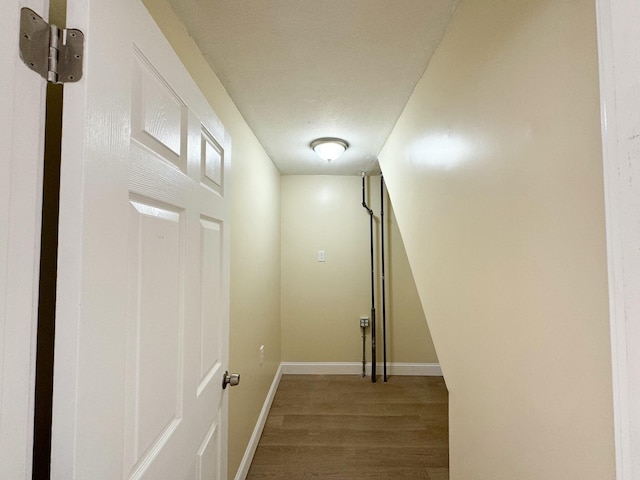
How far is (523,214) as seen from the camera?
755mm

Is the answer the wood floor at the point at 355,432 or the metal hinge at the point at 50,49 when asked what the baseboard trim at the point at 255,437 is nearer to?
the wood floor at the point at 355,432

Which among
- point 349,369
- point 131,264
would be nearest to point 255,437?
point 349,369

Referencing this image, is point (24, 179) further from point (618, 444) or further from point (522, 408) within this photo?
point (522, 408)

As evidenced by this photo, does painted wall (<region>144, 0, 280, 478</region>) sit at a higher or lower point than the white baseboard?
higher

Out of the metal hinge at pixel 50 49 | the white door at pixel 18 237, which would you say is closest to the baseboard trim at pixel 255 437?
the white door at pixel 18 237

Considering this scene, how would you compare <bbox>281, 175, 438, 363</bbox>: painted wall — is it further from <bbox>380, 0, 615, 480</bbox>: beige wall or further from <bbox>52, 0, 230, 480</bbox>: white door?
<bbox>52, 0, 230, 480</bbox>: white door

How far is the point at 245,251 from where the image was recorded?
1923mm

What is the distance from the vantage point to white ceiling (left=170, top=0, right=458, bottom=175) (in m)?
1.09

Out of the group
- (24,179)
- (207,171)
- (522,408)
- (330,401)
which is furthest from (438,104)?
(330,401)

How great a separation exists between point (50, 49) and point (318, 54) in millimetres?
1088

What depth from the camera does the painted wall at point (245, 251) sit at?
1.27 meters

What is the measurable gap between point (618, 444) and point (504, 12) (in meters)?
0.99

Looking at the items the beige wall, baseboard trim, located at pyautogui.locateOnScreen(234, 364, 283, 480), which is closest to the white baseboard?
baseboard trim, located at pyautogui.locateOnScreen(234, 364, 283, 480)

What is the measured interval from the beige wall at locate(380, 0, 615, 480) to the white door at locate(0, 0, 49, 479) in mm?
918
